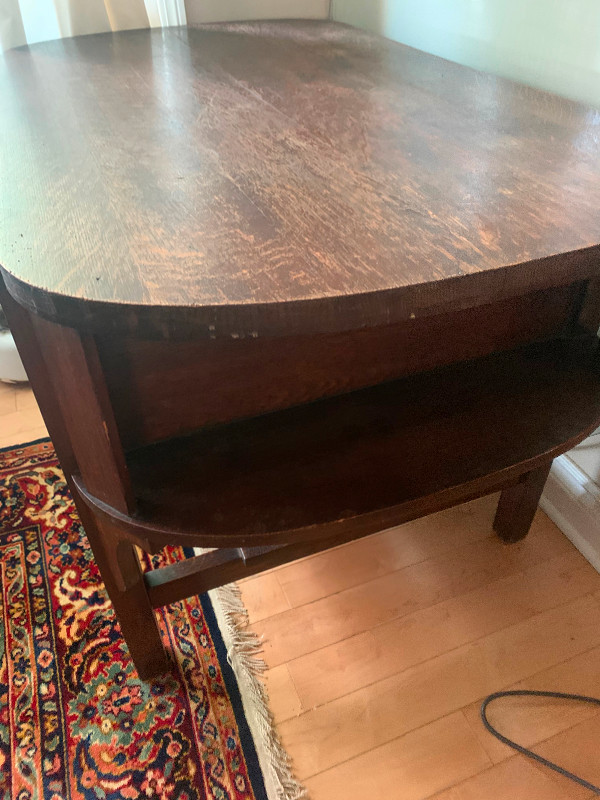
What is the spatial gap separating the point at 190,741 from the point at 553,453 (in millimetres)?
617

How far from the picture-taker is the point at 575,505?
1048 millimetres

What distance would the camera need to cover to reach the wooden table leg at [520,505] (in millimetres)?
947

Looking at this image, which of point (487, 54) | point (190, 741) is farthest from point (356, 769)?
point (487, 54)

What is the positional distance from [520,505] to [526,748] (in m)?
0.36

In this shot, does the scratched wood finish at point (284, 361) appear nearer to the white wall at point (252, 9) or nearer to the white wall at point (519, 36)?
the white wall at point (519, 36)

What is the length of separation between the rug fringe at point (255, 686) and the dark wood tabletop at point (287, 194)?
2.07 ft

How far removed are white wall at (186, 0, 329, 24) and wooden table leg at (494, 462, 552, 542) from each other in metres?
1.22

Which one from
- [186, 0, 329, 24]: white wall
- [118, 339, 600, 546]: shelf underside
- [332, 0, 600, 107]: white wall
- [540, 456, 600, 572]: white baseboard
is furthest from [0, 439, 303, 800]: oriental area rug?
[186, 0, 329, 24]: white wall

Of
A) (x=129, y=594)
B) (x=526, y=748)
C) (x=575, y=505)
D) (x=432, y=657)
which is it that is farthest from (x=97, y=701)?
(x=575, y=505)

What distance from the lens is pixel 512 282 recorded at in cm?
47

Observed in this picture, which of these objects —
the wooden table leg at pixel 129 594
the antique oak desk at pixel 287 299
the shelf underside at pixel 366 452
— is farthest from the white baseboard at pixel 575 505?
the wooden table leg at pixel 129 594

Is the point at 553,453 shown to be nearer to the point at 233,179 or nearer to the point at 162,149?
the point at 233,179

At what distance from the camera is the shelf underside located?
572mm

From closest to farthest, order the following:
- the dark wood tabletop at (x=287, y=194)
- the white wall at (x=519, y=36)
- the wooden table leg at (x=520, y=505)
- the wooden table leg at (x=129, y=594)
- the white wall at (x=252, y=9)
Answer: the dark wood tabletop at (x=287, y=194) → the wooden table leg at (x=129, y=594) → the white wall at (x=519, y=36) → the wooden table leg at (x=520, y=505) → the white wall at (x=252, y=9)
